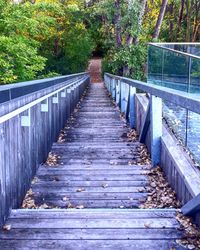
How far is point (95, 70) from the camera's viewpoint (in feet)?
166

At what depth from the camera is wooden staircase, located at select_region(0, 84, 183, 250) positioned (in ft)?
9.53

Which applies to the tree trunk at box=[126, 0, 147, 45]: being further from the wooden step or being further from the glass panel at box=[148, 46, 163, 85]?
the wooden step

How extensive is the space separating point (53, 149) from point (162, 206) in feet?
9.25

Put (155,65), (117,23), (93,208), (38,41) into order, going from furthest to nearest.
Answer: (38,41)
(117,23)
(155,65)
(93,208)

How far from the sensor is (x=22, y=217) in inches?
132

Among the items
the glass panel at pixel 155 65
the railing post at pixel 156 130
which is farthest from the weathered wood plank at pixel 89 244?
the glass panel at pixel 155 65

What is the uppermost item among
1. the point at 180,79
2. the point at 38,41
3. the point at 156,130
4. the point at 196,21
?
the point at 196,21

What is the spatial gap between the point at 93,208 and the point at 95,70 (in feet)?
155

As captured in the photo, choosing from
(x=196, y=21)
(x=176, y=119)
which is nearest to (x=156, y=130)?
(x=176, y=119)

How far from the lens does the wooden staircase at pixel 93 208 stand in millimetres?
2906

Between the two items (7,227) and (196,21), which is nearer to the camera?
(7,227)

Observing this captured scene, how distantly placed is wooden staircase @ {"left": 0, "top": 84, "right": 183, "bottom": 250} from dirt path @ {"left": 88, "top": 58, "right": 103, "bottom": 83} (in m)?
38.5

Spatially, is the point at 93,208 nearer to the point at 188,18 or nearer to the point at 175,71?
the point at 175,71

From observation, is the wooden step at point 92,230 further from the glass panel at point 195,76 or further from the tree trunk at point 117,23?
the tree trunk at point 117,23
